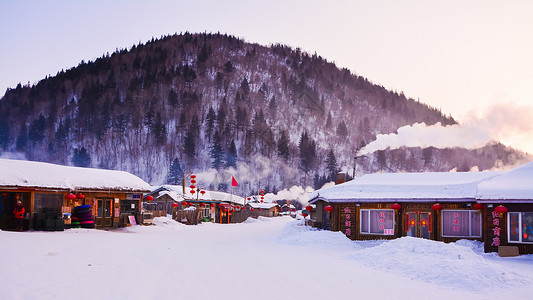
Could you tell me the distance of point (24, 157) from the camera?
150 m

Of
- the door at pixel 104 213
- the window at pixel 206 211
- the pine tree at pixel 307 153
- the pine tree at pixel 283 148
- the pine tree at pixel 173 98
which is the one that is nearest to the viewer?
the door at pixel 104 213

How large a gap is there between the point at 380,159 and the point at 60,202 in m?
151

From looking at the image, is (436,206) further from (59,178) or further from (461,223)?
(59,178)

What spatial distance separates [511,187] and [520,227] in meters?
2.08

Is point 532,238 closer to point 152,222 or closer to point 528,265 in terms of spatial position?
point 528,265

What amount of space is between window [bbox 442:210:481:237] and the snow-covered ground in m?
4.85

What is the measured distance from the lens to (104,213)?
33.2m

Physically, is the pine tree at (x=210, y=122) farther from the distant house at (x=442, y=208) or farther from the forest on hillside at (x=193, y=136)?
the distant house at (x=442, y=208)

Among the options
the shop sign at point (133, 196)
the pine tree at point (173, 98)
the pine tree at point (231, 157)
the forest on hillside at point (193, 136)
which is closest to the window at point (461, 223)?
the shop sign at point (133, 196)

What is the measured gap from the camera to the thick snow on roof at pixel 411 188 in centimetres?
2692

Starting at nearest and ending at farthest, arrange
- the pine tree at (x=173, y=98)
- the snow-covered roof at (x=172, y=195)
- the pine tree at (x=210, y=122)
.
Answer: the snow-covered roof at (x=172, y=195) < the pine tree at (x=210, y=122) < the pine tree at (x=173, y=98)

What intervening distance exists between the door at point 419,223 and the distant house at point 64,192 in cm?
2050

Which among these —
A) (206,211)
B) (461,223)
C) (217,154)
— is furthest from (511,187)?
(217,154)

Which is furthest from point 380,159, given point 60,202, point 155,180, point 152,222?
point 60,202
